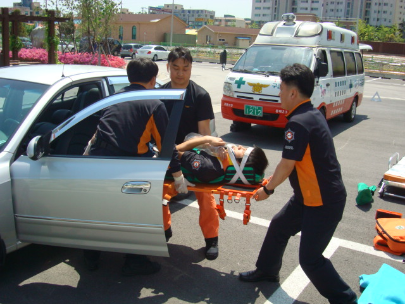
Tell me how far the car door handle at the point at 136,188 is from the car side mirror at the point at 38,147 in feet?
2.25

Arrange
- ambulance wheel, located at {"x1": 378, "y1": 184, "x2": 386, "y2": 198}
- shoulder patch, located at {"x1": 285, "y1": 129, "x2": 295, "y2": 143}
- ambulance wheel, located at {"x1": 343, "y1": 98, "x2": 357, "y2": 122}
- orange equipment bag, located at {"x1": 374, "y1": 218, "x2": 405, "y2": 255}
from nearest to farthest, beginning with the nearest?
1. shoulder patch, located at {"x1": 285, "y1": 129, "x2": 295, "y2": 143}
2. orange equipment bag, located at {"x1": 374, "y1": 218, "x2": 405, "y2": 255}
3. ambulance wheel, located at {"x1": 378, "y1": 184, "x2": 386, "y2": 198}
4. ambulance wheel, located at {"x1": 343, "y1": 98, "x2": 357, "y2": 122}

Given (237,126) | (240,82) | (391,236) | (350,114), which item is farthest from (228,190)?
(350,114)

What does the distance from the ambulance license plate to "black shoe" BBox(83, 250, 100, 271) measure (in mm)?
5576

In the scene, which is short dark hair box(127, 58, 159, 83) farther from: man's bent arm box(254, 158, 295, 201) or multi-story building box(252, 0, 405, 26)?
multi-story building box(252, 0, 405, 26)

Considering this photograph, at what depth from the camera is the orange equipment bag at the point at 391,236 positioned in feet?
13.6

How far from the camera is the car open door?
10.2ft

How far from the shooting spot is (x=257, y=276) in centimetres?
353

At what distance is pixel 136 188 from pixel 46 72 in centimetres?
173

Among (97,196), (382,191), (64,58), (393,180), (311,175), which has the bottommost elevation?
(382,191)

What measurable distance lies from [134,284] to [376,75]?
30.9m

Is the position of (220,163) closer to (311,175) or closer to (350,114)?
(311,175)

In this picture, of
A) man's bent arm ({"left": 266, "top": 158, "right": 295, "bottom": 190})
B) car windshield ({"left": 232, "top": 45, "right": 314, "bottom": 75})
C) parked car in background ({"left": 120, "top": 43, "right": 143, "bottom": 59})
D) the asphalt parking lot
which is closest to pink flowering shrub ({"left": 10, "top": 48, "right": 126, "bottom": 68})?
car windshield ({"left": 232, "top": 45, "right": 314, "bottom": 75})

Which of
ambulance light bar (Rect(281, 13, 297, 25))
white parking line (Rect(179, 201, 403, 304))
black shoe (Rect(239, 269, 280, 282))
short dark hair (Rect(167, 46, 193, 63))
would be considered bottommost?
white parking line (Rect(179, 201, 403, 304))

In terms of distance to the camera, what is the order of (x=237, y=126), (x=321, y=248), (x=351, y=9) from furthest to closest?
(x=351, y=9), (x=237, y=126), (x=321, y=248)
